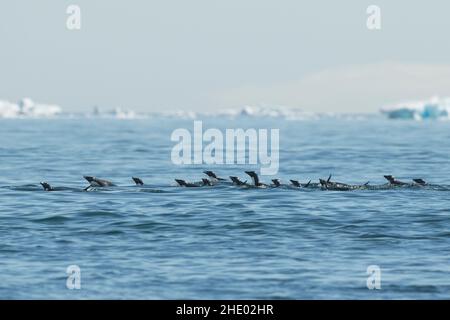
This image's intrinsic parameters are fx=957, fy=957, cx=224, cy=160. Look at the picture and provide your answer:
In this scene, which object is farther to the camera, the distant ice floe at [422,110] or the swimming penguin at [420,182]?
the distant ice floe at [422,110]

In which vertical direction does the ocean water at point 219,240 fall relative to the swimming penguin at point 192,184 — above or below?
below

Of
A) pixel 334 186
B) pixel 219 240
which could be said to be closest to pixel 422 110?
pixel 334 186

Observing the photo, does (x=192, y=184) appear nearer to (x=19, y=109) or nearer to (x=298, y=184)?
(x=298, y=184)

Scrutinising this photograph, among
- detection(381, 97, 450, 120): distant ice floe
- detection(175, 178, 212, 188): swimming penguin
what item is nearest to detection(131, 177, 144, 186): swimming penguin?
detection(175, 178, 212, 188): swimming penguin

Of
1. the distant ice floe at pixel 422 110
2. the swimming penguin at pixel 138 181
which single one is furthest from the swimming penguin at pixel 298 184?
the distant ice floe at pixel 422 110

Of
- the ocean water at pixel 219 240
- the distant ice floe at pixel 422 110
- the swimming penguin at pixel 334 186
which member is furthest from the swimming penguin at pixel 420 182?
the distant ice floe at pixel 422 110

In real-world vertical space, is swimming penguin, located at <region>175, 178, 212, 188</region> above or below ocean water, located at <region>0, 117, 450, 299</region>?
above

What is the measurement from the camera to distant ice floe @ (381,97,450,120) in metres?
117

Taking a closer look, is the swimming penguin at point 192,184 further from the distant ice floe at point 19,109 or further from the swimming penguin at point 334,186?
the distant ice floe at point 19,109

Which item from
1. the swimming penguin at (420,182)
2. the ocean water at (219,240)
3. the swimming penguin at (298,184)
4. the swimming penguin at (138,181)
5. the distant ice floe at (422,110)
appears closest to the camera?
the ocean water at (219,240)

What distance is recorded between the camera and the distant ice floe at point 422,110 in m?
117

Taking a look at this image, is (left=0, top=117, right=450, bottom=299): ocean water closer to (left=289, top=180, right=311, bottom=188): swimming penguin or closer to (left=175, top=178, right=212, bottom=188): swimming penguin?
(left=175, top=178, right=212, bottom=188): swimming penguin

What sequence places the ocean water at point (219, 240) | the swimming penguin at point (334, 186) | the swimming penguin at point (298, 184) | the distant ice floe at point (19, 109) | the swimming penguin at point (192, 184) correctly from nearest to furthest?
the ocean water at point (219, 240) < the swimming penguin at point (334, 186) < the swimming penguin at point (298, 184) < the swimming penguin at point (192, 184) < the distant ice floe at point (19, 109)

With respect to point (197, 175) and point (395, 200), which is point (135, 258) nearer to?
point (395, 200)
